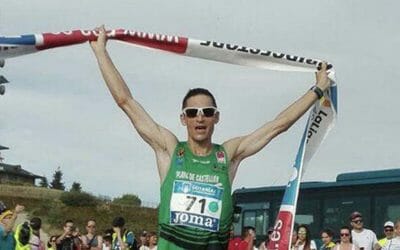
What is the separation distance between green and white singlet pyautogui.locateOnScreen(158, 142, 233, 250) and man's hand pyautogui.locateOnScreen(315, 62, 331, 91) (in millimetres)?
1076

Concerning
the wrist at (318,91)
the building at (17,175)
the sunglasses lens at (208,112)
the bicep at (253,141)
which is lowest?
the bicep at (253,141)

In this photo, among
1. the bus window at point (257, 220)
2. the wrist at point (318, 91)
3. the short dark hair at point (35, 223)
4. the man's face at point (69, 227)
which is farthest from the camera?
the bus window at point (257, 220)

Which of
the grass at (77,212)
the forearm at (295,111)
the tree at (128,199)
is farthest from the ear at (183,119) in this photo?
the tree at (128,199)

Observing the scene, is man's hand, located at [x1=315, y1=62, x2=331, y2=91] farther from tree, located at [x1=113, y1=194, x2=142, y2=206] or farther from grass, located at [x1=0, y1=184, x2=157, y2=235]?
tree, located at [x1=113, y1=194, x2=142, y2=206]

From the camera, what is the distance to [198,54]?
23.7 ft

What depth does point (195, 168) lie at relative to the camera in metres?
5.84

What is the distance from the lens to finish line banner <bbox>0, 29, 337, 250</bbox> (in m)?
6.79

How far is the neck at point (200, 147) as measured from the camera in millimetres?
5887

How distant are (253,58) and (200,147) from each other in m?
1.56

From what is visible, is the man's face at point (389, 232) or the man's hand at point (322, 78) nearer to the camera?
the man's hand at point (322, 78)

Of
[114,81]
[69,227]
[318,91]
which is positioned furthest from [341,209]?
[114,81]

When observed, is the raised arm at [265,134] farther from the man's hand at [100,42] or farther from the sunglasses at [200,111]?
the man's hand at [100,42]

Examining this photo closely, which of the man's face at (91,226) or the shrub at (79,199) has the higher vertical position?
the shrub at (79,199)

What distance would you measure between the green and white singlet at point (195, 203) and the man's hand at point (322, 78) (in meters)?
1.08
